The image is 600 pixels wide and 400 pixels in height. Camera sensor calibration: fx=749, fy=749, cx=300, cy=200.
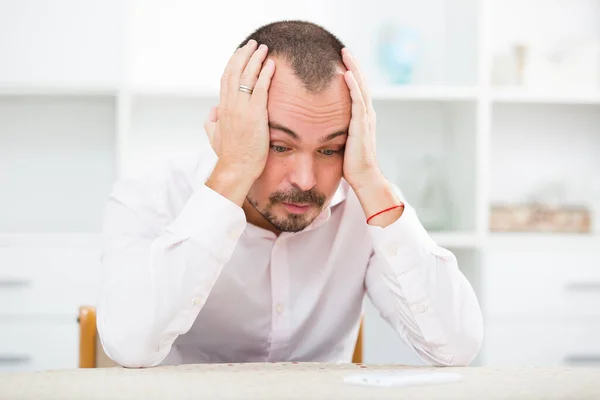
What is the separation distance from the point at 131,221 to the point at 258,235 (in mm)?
243

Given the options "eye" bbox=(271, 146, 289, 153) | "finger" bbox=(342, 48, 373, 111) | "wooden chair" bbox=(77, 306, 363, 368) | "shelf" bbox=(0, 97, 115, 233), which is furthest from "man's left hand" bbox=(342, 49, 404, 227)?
"shelf" bbox=(0, 97, 115, 233)

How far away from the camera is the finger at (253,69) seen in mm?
1308

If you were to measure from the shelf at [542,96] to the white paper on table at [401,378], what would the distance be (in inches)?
73.5

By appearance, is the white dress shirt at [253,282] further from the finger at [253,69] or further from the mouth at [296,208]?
the finger at [253,69]

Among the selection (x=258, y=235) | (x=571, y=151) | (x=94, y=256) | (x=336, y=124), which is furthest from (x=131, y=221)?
(x=571, y=151)

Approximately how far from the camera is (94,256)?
97.8 inches

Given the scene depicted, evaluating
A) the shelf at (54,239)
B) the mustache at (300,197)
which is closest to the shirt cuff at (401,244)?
the mustache at (300,197)

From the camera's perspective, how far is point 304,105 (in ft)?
4.19

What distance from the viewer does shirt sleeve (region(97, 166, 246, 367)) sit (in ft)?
3.88

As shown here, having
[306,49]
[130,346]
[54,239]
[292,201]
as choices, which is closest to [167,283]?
[130,346]

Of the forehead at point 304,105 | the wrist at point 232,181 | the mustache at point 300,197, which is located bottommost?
the mustache at point 300,197

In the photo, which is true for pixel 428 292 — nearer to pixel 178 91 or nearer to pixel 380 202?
pixel 380 202

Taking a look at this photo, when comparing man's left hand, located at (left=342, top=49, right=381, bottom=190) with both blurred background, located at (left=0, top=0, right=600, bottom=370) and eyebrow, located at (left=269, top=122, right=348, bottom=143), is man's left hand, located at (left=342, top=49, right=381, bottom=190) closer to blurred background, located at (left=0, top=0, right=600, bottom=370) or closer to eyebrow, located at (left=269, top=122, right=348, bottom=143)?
eyebrow, located at (left=269, top=122, right=348, bottom=143)

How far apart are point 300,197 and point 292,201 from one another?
2 centimetres
